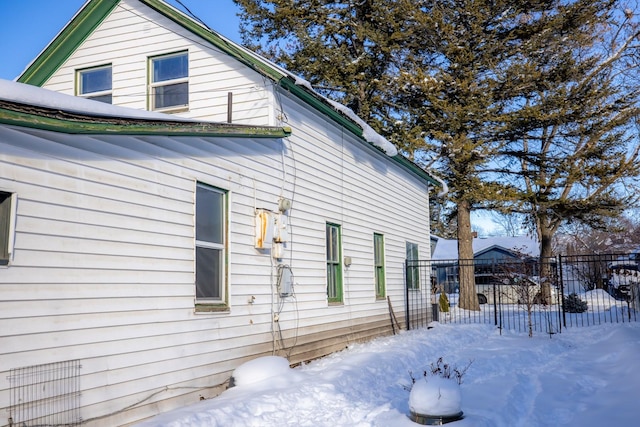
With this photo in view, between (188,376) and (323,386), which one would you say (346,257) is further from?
(188,376)

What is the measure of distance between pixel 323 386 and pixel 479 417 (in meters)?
2.24

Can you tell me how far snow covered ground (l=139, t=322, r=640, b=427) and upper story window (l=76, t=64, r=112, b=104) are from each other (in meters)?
6.70

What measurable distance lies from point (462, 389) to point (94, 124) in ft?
20.3

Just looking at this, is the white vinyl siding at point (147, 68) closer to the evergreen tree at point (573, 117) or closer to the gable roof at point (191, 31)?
the gable roof at point (191, 31)

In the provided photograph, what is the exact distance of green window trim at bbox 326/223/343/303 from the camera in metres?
12.6

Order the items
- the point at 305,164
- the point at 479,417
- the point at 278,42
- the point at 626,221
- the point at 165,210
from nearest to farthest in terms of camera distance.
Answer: the point at 479,417 < the point at 165,210 < the point at 305,164 < the point at 278,42 < the point at 626,221

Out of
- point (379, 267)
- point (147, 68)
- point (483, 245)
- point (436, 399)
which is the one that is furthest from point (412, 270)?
point (483, 245)

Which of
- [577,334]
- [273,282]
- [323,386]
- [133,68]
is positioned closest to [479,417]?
[323,386]

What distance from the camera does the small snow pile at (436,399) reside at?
6.21 meters

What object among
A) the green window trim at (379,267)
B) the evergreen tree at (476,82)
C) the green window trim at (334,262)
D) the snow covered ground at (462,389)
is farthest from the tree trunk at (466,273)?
the green window trim at (334,262)

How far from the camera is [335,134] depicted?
13.2 m

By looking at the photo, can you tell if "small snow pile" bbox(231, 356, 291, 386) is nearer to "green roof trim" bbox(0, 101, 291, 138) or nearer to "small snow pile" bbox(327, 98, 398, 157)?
"green roof trim" bbox(0, 101, 291, 138)

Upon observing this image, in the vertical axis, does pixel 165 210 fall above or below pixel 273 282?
above

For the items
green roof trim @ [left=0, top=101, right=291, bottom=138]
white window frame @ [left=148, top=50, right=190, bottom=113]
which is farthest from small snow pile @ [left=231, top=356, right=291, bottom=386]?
white window frame @ [left=148, top=50, right=190, bottom=113]
